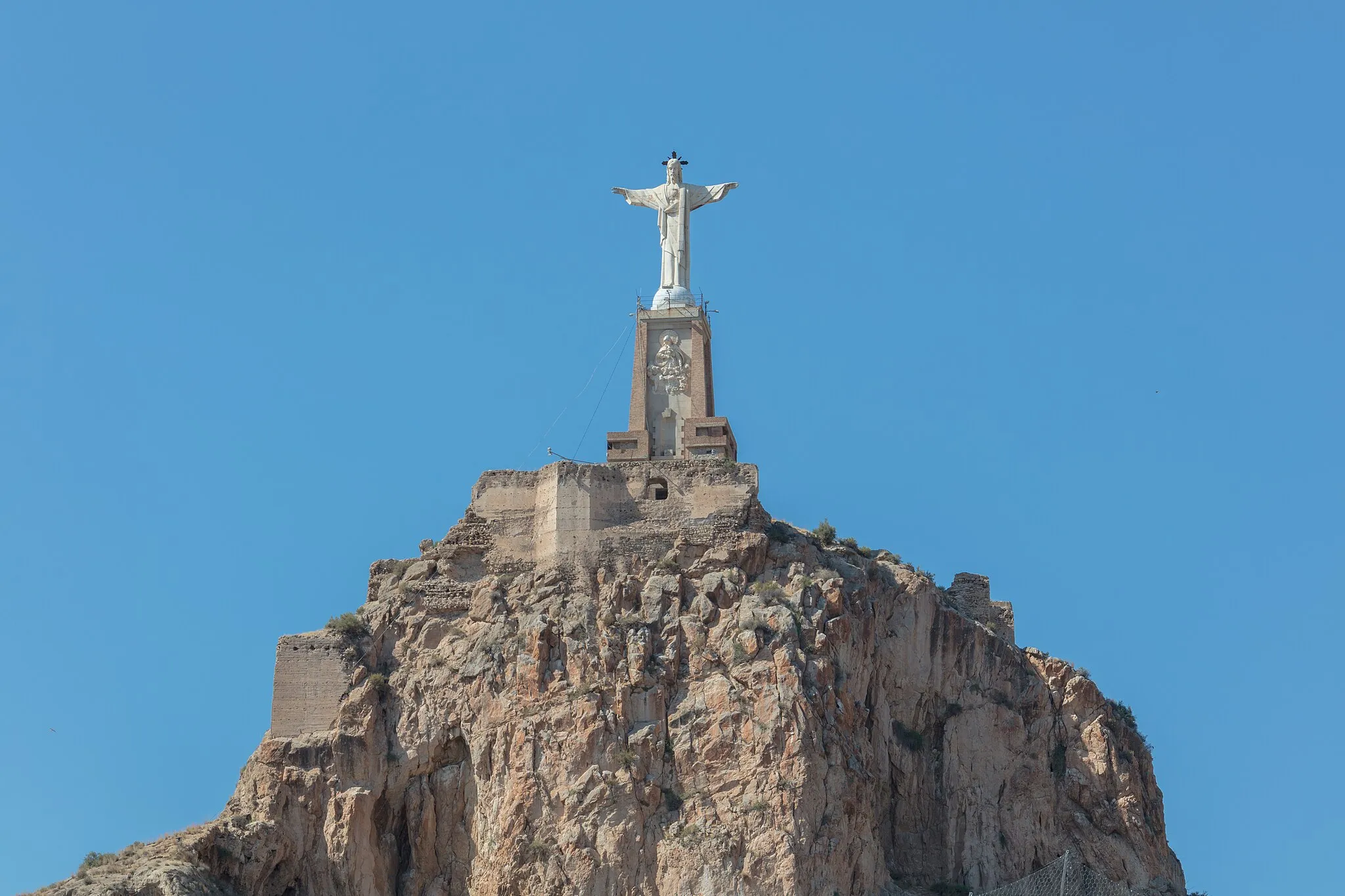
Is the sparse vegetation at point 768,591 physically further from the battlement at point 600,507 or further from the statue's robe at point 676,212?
the statue's robe at point 676,212

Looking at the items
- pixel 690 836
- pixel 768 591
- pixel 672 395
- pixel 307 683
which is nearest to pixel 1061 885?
pixel 690 836

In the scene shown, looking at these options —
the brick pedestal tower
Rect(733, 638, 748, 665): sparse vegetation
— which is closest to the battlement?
the brick pedestal tower

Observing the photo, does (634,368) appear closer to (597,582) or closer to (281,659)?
(597,582)

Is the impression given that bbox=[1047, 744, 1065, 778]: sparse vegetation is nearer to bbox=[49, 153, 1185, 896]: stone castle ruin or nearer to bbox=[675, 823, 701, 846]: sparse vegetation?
bbox=[49, 153, 1185, 896]: stone castle ruin

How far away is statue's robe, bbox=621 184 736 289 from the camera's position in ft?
245

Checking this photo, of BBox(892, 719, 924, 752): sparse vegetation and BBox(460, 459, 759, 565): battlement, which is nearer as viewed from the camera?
BBox(460, 459, 759, 565): battlement

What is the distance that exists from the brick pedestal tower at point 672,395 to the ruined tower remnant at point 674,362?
0.02m

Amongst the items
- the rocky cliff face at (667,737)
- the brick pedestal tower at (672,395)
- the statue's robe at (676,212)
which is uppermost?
the statue's robe at (676,212)

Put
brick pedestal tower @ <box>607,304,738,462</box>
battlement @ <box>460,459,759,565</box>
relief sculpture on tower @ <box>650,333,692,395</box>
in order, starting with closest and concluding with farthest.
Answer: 1. battlement @ <box>460,459,759,565</box>
2. brick pedestal tower @ <box>607,304,738,462</box>
3. relief sculpture on tower @ <box>650,333,692,395</box>

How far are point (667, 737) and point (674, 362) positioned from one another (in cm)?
1169

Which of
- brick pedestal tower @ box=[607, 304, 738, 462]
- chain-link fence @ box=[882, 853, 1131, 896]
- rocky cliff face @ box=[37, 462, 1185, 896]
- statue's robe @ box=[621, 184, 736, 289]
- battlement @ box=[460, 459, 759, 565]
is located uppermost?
statue's robe @ box=[621, 184, 736, 289]

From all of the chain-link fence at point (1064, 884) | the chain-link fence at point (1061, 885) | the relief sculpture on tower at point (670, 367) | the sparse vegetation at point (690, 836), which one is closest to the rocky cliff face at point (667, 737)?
the sparse vegetation at point (690, 836)

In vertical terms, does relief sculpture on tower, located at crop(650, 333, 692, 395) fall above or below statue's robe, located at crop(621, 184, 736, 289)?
below

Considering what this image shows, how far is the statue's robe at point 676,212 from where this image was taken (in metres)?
74.6
